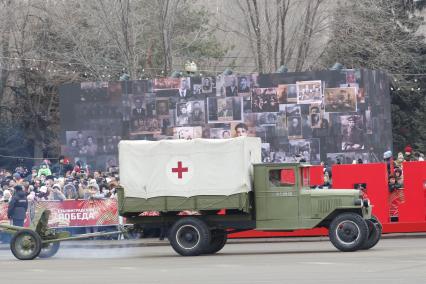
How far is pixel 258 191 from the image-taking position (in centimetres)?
2241

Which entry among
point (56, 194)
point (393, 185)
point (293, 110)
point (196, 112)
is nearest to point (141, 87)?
point (196, 112)

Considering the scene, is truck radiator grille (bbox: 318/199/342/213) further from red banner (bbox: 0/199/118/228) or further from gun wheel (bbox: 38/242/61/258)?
red banner (bbox: 0/199/118/228)

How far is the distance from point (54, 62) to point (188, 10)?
24.4 ft

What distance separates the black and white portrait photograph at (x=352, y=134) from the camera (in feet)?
118

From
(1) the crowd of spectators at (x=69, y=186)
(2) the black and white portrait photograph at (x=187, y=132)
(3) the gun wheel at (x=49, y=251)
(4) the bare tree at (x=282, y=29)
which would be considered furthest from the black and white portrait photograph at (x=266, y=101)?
(3) the gun wheel at (x=49, y=251)

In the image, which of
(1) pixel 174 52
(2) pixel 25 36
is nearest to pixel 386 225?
(1) pixel 174 52

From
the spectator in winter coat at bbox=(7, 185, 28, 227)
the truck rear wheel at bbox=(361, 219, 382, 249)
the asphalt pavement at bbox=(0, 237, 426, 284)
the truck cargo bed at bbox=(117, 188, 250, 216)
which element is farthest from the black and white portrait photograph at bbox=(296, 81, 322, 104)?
the truck rear wheel at bbox=(361, 219, 382, 249)

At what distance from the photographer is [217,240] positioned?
23.1 m

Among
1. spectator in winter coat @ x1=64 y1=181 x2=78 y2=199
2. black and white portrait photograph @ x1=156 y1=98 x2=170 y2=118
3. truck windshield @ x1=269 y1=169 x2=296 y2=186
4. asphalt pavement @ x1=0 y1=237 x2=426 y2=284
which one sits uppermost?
black and white portrait photograph @ x1=156 y1=98 x2=170 y2=118

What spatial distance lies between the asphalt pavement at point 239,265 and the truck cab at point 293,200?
70cm

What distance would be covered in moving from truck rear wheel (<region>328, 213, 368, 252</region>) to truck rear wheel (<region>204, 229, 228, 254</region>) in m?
2.81

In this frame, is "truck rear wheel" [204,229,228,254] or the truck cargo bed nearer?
the truck cargo bed

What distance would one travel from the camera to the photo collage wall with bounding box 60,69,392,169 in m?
36.2

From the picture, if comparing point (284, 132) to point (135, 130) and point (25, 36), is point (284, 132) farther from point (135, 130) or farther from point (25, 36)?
point (25, 36)
